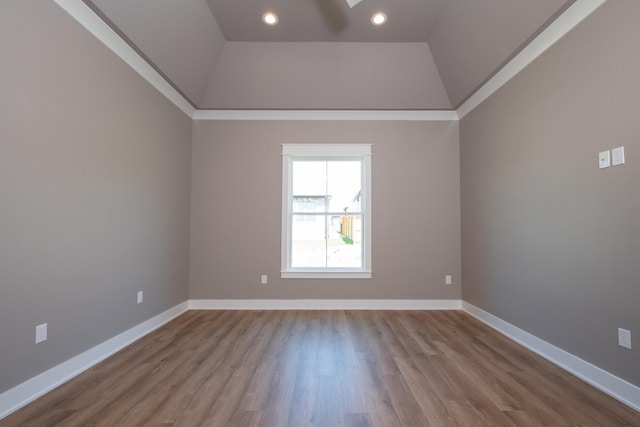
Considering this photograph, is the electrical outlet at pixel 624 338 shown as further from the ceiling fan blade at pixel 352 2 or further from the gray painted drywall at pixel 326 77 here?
the ceiling fan blade at pixel 352 2

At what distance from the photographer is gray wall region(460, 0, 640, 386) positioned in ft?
5.91

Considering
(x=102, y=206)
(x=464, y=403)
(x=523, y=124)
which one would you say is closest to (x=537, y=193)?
(x=523, y=124)

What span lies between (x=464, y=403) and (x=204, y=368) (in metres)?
1.90

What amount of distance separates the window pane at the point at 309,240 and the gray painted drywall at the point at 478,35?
99.2 inches

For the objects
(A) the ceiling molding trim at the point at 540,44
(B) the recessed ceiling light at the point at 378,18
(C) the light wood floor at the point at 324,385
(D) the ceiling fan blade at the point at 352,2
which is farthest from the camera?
(B) the recessed ceiling light at the point at 378,18

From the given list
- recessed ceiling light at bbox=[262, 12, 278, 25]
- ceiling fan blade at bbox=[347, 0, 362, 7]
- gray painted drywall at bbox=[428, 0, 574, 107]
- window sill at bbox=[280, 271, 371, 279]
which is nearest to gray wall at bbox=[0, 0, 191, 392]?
recessed ceiling light at bbox=[262, 12, 278, 25]

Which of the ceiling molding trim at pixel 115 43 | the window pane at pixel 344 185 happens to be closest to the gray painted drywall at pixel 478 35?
the window pane at pixel 344 185

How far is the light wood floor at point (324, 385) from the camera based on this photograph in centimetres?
163

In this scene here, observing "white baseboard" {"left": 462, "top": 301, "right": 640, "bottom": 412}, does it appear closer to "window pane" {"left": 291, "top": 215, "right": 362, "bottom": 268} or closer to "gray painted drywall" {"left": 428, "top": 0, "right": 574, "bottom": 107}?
"window pane" {"left": 291, "top": 215, "right": 362, "bottom": 268}

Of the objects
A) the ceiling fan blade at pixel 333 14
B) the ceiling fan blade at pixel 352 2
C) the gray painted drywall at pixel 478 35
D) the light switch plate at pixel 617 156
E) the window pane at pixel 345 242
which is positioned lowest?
the window pane at pixel 345 242

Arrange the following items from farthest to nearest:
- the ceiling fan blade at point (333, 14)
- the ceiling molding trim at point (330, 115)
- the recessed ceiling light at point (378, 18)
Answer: the ceiling molding trim at point (330, 115) → the recessed ceiling light at point (378, 18) → the ceiling fan blade at point (333, 14)

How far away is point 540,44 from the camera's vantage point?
2441 mm

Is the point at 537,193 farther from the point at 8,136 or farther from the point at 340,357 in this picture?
the point at 8,136

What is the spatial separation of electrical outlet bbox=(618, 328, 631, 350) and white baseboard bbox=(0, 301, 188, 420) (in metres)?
3.84
